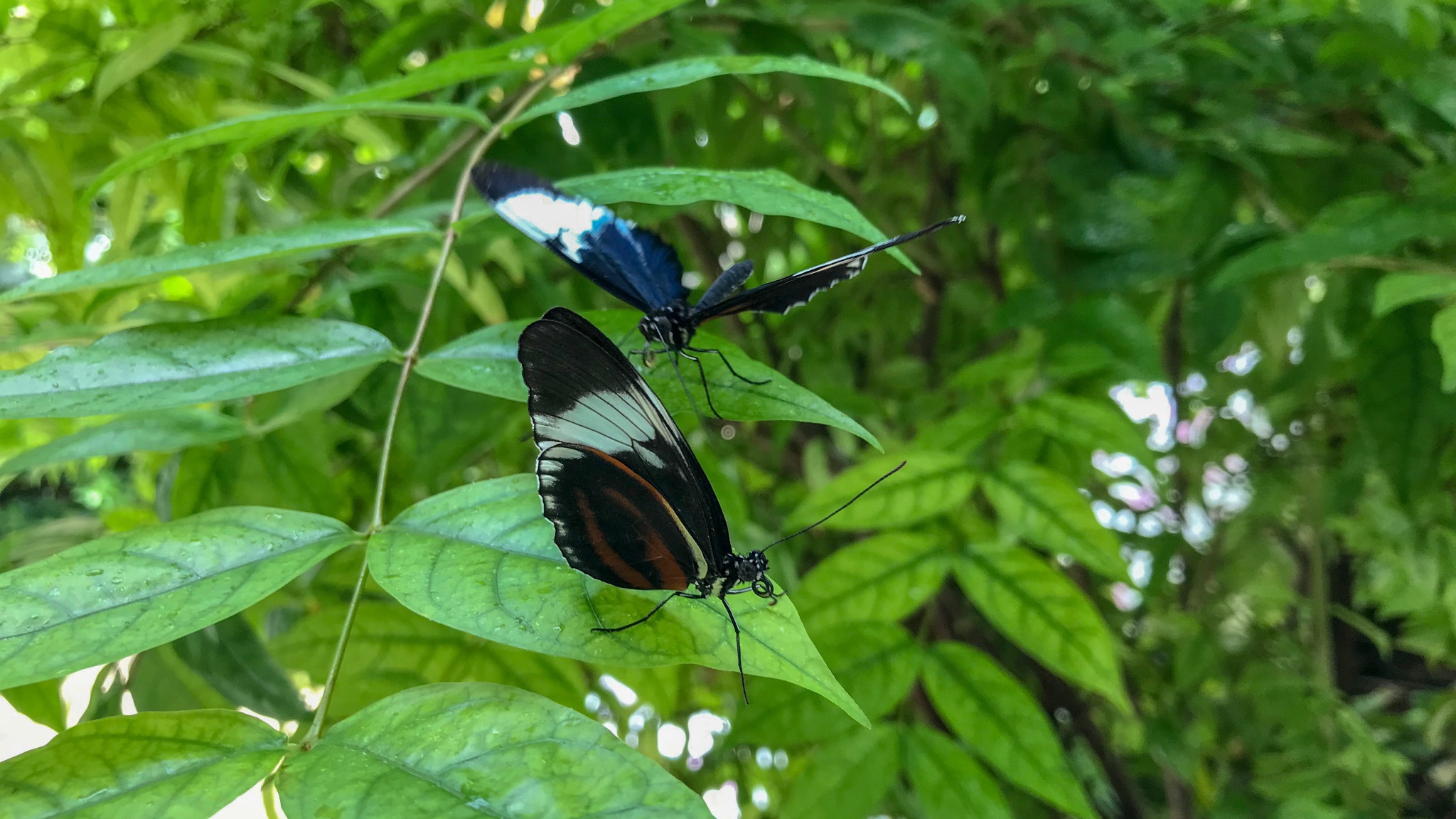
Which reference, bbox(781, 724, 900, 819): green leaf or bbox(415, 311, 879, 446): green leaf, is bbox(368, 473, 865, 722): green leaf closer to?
bbox(415, 311, 879, 446): green leaf

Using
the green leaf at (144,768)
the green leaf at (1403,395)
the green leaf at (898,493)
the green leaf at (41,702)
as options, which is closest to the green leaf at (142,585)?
the green leaf at (144,768)

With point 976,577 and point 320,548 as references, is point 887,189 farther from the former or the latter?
point 320,548

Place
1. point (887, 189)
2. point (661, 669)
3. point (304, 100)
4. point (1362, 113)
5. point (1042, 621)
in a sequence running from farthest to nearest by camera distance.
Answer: point (887, 189) → point (304, 100) → point (1362, 113) → point (661, 669) → point (1042, 621)

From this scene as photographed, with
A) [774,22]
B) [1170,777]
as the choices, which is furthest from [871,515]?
[1170,777]

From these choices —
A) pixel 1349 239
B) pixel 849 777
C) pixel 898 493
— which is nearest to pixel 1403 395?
pixel 1349 239

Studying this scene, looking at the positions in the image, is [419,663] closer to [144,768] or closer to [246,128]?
[144,768]
